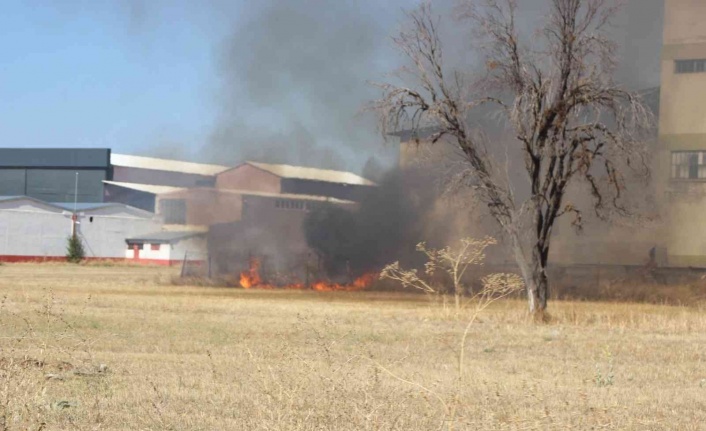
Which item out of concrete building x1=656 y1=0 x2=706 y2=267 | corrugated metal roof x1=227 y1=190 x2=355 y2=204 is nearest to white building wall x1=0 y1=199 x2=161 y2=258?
corrugated metal roof x1=227 y1=190 x2=355 y2=204

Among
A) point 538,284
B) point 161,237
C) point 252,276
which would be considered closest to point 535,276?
point 538,284

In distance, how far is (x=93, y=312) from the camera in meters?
27.9

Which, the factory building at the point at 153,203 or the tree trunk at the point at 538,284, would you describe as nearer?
the tree trunk at the point at 538,284

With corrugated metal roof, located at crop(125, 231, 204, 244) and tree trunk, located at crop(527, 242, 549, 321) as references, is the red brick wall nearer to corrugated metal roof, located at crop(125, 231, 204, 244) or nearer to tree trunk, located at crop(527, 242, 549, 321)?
corrugated metal roof, located at crop(125, 231, 204, 244)

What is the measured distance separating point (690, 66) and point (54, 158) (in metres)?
67.2

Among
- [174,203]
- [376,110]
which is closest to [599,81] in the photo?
[376,110]

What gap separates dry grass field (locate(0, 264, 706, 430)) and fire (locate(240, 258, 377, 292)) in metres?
18.2

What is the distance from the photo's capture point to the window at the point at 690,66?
178 ft

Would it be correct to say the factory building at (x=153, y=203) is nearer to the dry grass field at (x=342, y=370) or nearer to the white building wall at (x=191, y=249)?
the white building wall at (x=191, y=249)

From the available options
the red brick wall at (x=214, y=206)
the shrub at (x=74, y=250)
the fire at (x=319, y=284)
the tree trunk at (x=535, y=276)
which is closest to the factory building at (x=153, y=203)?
the red brick wall at (x=214, y=206)

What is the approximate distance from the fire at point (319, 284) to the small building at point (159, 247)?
25.8 metres

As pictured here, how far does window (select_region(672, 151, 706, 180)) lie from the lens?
178 ft

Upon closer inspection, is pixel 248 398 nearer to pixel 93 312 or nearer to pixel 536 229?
pixel 93 312

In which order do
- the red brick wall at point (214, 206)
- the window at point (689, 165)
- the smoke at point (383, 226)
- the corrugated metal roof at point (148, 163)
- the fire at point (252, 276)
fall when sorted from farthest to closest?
the corrugated metal roof at point (148, 163) → the red brick wall at point (214, 206) → the smoke at point (383, 226) → the window at point (689, 165) → the fire at point (252, 276)
